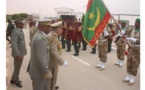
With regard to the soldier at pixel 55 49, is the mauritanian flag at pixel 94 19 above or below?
above

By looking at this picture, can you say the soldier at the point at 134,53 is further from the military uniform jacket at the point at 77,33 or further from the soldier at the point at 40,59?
the military uniform jacket at the point at 77,33

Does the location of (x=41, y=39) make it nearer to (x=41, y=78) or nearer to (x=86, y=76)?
(x=41, y=78)

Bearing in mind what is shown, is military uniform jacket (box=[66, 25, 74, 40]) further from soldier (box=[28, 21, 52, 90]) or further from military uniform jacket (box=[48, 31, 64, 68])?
soldier (box=[28, 21, 52, 90])

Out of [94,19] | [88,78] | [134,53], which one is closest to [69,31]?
[88,78]

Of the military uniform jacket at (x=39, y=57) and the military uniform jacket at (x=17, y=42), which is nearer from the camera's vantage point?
the military uniform jacket at (x=39, y=57)

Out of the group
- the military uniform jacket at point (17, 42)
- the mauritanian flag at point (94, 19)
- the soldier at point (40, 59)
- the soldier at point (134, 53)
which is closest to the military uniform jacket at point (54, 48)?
the soldier at point (40, 59)

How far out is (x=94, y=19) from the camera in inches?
174

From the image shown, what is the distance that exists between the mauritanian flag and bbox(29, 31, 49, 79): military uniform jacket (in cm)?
137

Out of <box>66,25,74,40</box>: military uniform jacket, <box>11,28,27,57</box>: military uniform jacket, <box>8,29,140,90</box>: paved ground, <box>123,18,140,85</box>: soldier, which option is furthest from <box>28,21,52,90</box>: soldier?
<box>66,25,74,40</box>: military uniform jacket

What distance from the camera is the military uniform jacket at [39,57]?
10.6 feet

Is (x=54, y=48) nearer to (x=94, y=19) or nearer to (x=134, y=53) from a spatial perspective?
(x=94, y=19)

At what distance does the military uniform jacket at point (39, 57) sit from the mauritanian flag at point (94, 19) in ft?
4.51
